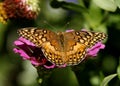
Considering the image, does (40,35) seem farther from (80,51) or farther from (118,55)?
(118,55)

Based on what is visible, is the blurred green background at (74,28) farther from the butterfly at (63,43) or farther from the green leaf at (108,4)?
the butterfly at (63,43)

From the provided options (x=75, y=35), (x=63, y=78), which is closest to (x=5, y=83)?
(x=63, y=78)

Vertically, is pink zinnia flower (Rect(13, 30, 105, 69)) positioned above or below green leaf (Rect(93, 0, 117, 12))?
below

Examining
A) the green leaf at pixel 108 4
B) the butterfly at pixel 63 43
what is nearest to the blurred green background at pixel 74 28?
the green leaf at pixel 108 4

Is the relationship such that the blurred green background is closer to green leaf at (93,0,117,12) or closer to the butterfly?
green leaf at (93,0,117,12)

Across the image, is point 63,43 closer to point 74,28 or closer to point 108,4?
point 108,4

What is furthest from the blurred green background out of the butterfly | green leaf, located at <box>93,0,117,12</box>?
the butterfly
